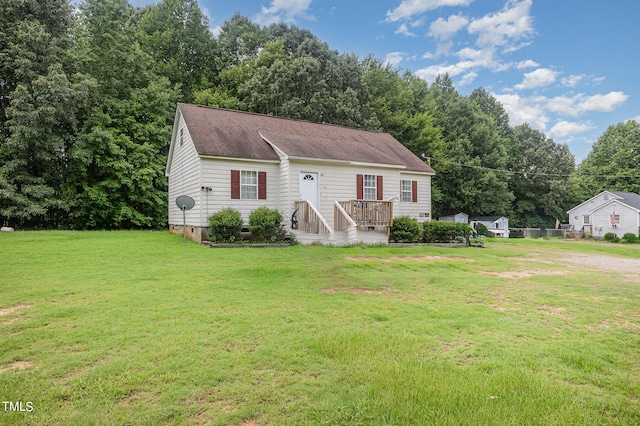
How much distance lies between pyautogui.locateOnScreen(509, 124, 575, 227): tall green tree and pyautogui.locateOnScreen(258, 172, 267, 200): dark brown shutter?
116 ft

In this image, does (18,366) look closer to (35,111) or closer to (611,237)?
(35,111)

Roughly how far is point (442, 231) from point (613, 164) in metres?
41.6

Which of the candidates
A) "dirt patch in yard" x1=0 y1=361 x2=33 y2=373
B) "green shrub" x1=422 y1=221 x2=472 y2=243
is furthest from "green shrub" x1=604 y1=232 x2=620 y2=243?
"dirt patch in yard" x1=0 y1=361 x2=33 y2=373

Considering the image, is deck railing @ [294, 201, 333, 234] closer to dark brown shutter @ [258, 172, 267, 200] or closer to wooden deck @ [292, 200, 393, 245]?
wooden deck @ [292, 200, 393, 245]

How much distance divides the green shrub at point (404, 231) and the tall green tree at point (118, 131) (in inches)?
572

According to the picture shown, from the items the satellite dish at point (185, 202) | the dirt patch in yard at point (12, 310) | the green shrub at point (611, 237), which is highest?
the satellite dish at point (185, 202)

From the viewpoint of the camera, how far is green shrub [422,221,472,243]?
50.9 ft

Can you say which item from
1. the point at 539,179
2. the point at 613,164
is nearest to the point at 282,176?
the point at 539,179

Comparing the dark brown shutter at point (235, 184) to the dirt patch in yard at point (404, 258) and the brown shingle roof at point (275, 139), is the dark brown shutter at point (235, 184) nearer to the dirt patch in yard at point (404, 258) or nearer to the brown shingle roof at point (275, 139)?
the brown shingle roof at point (275, 139)

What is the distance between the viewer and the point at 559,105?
2553cm

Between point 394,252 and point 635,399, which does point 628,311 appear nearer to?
point 635,399

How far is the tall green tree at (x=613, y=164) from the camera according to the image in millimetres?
41062

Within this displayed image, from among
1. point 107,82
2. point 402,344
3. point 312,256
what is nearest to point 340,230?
point 312,256

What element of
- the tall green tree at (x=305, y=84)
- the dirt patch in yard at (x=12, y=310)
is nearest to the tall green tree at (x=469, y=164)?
the tall green tree at (x=305, y=84)
